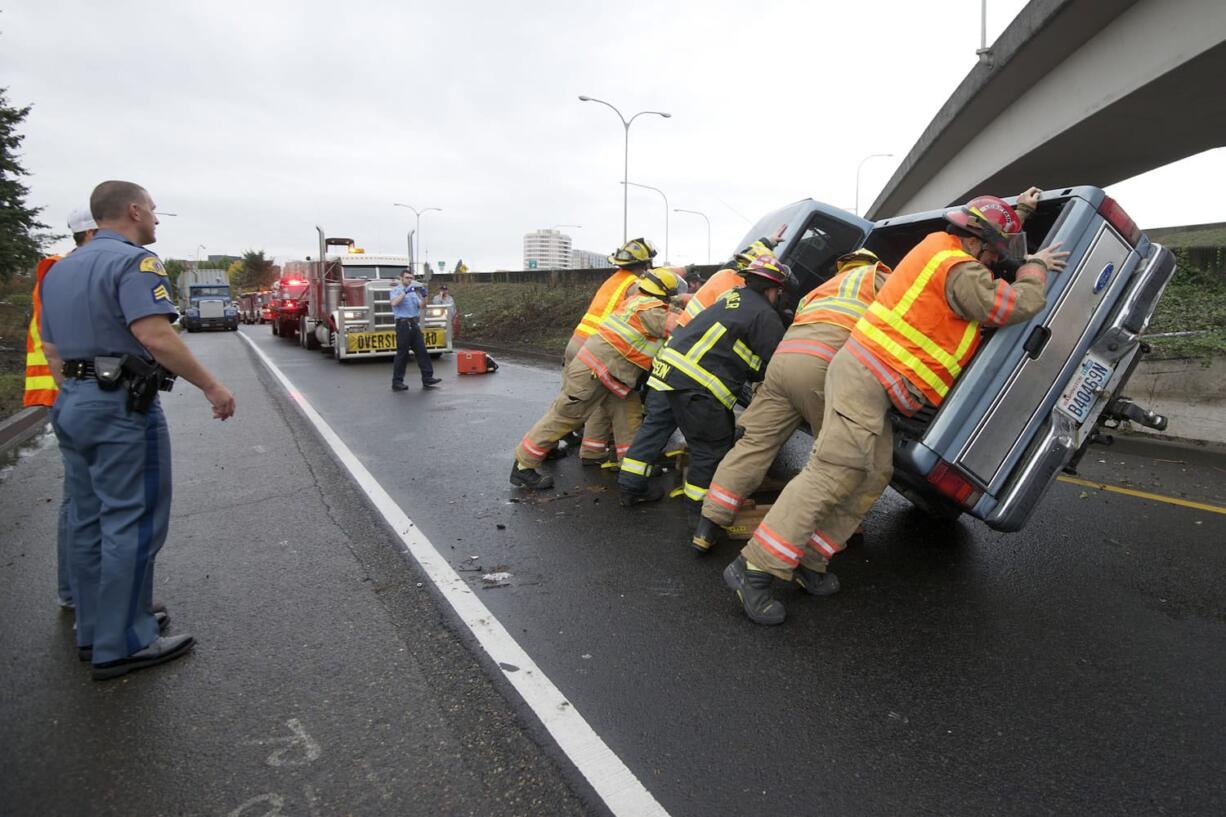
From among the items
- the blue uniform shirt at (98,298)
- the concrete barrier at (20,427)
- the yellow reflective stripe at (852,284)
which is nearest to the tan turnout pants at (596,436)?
the yellow reflective stripe at (852,284)

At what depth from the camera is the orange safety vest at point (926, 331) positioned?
3459 mm

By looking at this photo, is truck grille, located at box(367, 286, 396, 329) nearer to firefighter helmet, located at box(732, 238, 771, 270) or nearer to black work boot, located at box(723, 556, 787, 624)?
firefighter helmet, located at box(732, 238, 771, 270)

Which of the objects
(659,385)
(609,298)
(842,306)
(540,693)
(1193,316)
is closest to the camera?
(540,693)

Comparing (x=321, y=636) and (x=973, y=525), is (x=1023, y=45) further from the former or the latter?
(x=321, y=636)

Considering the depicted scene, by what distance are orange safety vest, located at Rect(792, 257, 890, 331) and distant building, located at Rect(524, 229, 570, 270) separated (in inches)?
4003

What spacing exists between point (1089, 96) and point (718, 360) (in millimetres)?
8610

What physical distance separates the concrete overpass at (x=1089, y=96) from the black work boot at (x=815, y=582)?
7.45 m

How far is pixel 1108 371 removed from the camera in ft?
11.7

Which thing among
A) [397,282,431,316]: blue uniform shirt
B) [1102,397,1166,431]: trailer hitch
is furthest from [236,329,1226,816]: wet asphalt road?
[397,282,431,316]: blue uniform shirt

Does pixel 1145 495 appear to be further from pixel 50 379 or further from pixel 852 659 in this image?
pixel 50 379

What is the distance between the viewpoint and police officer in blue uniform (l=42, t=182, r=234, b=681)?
9.88 feet

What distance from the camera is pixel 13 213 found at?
2119 cm

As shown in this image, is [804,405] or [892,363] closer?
[892,363]

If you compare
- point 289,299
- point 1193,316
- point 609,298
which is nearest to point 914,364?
point 609,298
